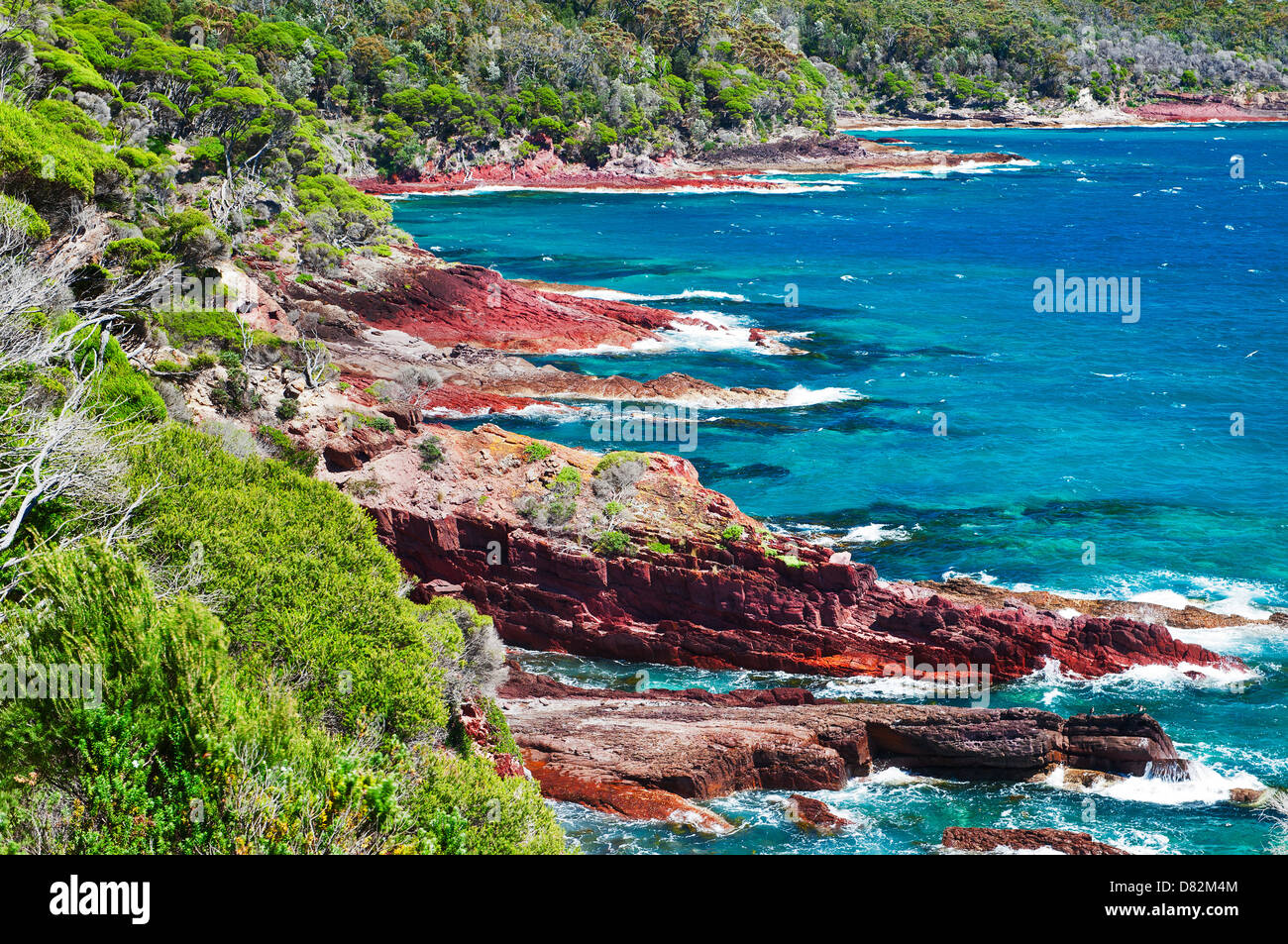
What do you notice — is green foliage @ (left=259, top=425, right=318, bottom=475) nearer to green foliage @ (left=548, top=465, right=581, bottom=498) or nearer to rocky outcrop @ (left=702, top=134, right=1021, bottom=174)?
green foliage @ (left=548, top=465, right=581, bottom=498)

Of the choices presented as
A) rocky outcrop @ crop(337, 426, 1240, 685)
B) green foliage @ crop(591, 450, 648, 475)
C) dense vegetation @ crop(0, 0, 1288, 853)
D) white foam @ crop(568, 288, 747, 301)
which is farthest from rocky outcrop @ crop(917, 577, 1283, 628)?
white foam @ crop(568, 288, 747, 301)

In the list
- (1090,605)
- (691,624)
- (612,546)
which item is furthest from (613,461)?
(1090,605)

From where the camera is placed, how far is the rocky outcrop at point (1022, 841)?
23703mm

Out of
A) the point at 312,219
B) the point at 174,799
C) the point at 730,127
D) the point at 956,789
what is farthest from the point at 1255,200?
the point at 174,799

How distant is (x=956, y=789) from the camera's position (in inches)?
1104

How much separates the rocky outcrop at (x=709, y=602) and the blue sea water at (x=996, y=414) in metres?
1.11


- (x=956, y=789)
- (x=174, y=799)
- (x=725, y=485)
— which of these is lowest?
(x=956, y=789)

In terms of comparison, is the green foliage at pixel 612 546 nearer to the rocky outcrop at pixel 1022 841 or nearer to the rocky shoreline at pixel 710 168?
the rocky outcrop at pixel 1022 841

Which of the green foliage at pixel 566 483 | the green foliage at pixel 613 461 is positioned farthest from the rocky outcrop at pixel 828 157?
the green foliage at pixel 566 483

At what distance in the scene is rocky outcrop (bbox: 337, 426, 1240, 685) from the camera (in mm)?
34094

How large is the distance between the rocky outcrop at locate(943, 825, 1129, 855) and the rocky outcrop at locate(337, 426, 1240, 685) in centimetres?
879

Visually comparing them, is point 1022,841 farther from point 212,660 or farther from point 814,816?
point 212,660
